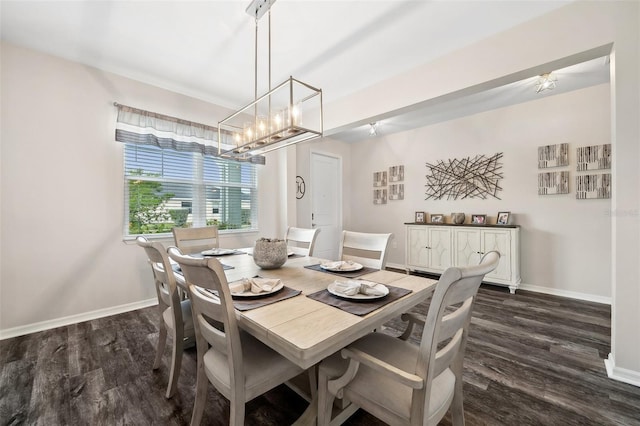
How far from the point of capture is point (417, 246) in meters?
4.30

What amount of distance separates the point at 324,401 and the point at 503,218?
3727 millimetres

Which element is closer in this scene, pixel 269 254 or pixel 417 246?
pixel 269 254

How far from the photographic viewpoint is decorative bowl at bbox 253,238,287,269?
5.79ft

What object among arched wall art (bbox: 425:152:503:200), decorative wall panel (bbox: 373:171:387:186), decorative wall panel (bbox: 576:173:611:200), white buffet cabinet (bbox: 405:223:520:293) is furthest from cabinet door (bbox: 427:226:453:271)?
decorative wall panel (bbox: 576:173:611:200)

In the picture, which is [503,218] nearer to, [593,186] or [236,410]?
[593,186]

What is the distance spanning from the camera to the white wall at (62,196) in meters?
2.33

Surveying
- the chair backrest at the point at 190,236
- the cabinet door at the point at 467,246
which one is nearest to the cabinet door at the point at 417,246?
the cabinet door at the point at 467,246

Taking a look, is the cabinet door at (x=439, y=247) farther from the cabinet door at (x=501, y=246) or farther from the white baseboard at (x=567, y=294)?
the white baseboard at (x=567, y=294)

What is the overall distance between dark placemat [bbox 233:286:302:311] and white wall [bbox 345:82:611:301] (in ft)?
8.99

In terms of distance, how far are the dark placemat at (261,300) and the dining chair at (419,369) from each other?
0.34m

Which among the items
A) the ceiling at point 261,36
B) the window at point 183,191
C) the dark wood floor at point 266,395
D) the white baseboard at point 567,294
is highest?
the ceiling at point 261,36

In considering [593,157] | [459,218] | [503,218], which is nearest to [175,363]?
[459,218]

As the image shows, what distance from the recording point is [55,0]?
1874 mm

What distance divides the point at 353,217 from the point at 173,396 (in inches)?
178
